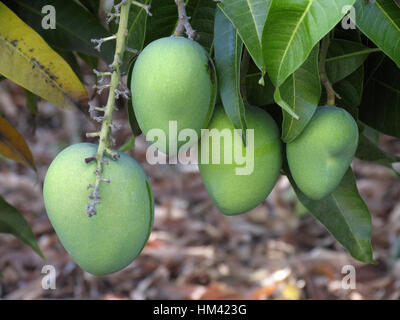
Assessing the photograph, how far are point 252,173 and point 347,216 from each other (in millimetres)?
177

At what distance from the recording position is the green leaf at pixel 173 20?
611 millimetres

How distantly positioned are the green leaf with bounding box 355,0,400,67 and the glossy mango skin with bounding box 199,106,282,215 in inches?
5.4

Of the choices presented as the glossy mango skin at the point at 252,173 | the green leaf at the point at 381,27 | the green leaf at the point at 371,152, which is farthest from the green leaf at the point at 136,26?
the green leaf at the point at 371,152

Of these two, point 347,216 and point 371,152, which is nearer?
point 347,216

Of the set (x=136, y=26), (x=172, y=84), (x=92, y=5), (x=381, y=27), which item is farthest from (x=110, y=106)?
(x=92, y=5)

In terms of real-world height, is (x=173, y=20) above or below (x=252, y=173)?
above

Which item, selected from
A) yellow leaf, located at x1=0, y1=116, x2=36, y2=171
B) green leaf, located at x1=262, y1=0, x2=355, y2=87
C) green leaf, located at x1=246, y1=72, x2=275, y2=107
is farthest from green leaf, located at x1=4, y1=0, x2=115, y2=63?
green leaf, located at x1=262, y1=0, x2=355, y2=87

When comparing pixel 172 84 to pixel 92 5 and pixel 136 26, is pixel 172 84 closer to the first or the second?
pixel 136 26

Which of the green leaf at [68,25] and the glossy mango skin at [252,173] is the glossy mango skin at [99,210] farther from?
the green leaf at [68,25]

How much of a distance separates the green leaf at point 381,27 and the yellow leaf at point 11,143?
0.49 meters

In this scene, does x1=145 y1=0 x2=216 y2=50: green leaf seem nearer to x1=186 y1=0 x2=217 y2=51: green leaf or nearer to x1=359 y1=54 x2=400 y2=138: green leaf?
x1=186 y1=0 x2=217 y2=51: green leaf

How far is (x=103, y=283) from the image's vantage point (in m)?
1.84

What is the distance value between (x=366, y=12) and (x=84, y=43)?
40 centimetres

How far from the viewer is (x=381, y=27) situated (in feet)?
1.73
